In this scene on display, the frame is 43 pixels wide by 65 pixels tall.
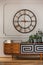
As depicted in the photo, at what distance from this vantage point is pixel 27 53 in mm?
5637

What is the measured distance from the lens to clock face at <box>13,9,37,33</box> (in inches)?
244

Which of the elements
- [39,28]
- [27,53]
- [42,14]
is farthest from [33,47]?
[42,14]

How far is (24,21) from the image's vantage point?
6.19 m

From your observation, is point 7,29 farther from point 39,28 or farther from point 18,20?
point 39,28

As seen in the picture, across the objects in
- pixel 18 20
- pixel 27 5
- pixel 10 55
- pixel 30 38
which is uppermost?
pixel 27 5

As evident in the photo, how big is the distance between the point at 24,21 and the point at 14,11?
0.46m

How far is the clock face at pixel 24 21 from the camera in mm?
6191

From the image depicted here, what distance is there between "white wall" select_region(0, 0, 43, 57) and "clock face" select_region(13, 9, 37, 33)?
115mm

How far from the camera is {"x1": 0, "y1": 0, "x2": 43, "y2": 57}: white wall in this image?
617cm

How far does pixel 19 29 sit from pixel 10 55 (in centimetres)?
88

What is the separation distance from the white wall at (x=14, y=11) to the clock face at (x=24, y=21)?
115mm

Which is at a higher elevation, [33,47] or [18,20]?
[18,20]

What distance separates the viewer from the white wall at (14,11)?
20.2 ft

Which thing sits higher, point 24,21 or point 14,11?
point 14,11
